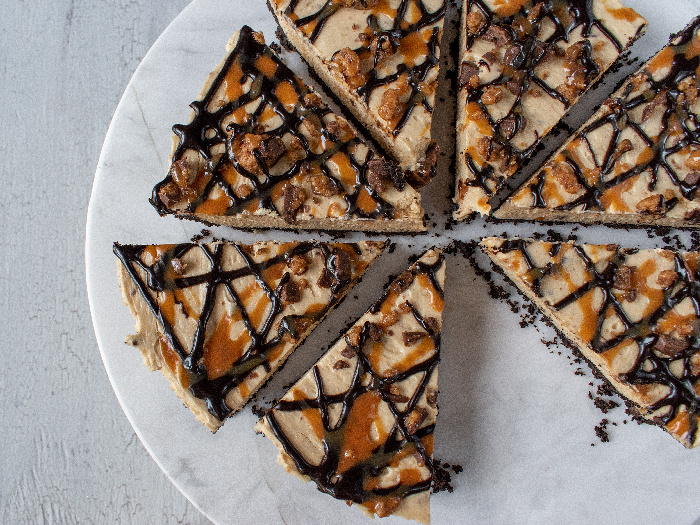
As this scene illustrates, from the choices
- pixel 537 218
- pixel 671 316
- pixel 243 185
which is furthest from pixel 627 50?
pixel 243 185

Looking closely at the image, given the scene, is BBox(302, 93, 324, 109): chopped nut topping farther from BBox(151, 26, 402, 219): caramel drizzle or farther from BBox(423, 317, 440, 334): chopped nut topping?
BBox(423, 317, 440, 334): chopped nut topping

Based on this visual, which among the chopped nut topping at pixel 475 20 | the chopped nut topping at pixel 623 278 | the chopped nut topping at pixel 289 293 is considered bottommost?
the chopped nut topping at pixel 289 293

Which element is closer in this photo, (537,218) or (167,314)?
(167,314)

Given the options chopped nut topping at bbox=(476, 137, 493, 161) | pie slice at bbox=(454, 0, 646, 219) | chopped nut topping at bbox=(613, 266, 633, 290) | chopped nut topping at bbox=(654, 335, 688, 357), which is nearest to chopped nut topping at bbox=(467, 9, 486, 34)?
pie slice at bbox=(454, 0, 646, 219)

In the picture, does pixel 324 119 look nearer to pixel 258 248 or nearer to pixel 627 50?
pixel 258 248

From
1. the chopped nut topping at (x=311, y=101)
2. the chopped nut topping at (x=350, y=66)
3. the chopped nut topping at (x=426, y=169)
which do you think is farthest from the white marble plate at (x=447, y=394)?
the chopped nut topping at (x=311, y=101)

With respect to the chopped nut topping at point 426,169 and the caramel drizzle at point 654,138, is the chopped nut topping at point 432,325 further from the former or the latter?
the caramel drizzle at point 654,138
